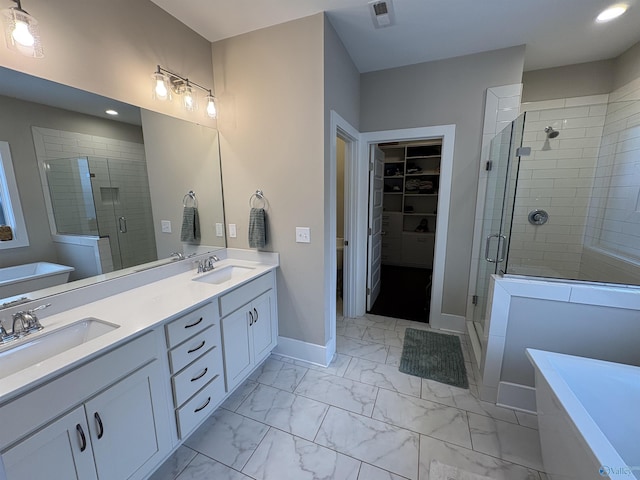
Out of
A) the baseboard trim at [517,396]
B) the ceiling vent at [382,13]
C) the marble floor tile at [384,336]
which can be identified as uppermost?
the ceiling vent at [382,13]

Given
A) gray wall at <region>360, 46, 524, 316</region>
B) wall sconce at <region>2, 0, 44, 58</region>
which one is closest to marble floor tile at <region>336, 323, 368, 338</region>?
gray wall at <region>360, 46, 524, 316</region>

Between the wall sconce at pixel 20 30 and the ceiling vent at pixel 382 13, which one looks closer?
the wall sconce at pixel 20 30

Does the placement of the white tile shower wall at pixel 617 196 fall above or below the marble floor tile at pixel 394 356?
above

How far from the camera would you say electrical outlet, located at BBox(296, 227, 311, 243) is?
84.0 inches

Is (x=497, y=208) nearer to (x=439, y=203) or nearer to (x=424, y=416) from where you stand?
(x=439, y=203)

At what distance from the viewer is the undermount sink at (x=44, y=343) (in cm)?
106

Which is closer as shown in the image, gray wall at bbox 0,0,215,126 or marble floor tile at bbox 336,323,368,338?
gray wall at bbox 0,0,215,126

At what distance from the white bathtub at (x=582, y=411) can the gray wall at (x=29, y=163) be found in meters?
2.55

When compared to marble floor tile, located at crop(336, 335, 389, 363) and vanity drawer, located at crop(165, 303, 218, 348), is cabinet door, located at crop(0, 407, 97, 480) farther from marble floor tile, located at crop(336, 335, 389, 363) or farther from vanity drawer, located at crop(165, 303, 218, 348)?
marble floor tile, located at crop(336, 335, 389, 363)

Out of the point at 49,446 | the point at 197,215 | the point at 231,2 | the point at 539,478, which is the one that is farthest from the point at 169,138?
the point at 539,478

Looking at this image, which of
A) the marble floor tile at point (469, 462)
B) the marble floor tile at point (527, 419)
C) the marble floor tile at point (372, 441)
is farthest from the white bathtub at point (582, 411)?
the marble floor tile at point (372, 441)

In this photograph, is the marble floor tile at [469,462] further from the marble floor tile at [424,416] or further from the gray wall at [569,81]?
the gray wall at [569,81]

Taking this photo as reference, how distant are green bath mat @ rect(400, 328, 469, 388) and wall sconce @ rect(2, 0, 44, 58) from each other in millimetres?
3110

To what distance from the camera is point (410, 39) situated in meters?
2.23
